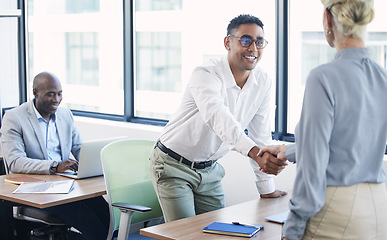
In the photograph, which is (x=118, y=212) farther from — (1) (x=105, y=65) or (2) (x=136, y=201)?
(1) (x=105, y=65)

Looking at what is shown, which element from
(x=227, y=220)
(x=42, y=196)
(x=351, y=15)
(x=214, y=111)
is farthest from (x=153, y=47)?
(x=351, y=15)

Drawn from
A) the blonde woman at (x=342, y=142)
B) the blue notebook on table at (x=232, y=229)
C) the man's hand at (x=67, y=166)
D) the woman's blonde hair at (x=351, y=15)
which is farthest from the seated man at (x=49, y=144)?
the woman's blonde hair at (x=351, y=15)

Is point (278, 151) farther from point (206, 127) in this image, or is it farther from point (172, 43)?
point (172, 43)

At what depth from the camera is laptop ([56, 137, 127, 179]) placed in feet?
11.6

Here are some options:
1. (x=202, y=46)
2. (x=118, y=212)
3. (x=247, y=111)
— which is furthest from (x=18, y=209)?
(x=202, y=46)

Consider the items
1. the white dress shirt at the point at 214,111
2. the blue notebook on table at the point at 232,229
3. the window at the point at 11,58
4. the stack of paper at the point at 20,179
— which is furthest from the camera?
the window at the point at 11,58

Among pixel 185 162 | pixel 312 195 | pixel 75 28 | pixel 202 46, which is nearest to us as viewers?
pixel 312 195

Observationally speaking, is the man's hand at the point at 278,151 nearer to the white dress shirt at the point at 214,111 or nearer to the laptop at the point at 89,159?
the white dress shirt at the point at 214,111

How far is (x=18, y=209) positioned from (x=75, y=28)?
2775 mm

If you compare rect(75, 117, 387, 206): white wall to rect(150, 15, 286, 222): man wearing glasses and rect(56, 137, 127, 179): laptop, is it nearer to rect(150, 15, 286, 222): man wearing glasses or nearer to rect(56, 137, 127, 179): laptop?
rect(150, 15, 286, 222): man wearing glasses

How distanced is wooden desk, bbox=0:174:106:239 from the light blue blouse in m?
1.66

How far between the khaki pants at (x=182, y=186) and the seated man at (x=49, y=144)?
912 millimetres

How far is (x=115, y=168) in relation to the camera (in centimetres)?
335

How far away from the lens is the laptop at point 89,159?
3.52 metres
